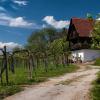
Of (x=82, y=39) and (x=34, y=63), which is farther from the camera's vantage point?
(x=82, y=39)

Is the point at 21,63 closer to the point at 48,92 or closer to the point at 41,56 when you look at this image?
the point at 41,56

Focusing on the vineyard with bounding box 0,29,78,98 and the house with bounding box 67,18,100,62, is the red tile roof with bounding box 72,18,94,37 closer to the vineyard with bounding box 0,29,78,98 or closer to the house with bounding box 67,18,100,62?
the house with bounding box 67,18,100,62

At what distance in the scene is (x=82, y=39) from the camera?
3083 inches

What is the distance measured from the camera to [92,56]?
73.1m

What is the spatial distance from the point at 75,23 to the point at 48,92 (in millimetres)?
60140

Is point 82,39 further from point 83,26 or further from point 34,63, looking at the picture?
A: point 34,63

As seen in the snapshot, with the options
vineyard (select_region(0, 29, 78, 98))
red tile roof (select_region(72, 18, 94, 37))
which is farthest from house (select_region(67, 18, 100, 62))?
vineyard (select_region(0, 29, 78, 98))

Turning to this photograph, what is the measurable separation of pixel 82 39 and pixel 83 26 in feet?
9.22

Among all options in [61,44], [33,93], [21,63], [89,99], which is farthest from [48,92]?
[61,44]

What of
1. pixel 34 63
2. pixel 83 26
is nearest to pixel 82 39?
pixel 83 26

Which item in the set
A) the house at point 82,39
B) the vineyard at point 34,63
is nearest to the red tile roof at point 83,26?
the house at point 82,39

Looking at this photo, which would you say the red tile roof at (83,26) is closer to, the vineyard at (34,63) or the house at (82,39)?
the house at (82,39)

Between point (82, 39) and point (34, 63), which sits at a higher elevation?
point (82, 39)

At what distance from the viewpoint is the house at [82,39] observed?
7319 cm
